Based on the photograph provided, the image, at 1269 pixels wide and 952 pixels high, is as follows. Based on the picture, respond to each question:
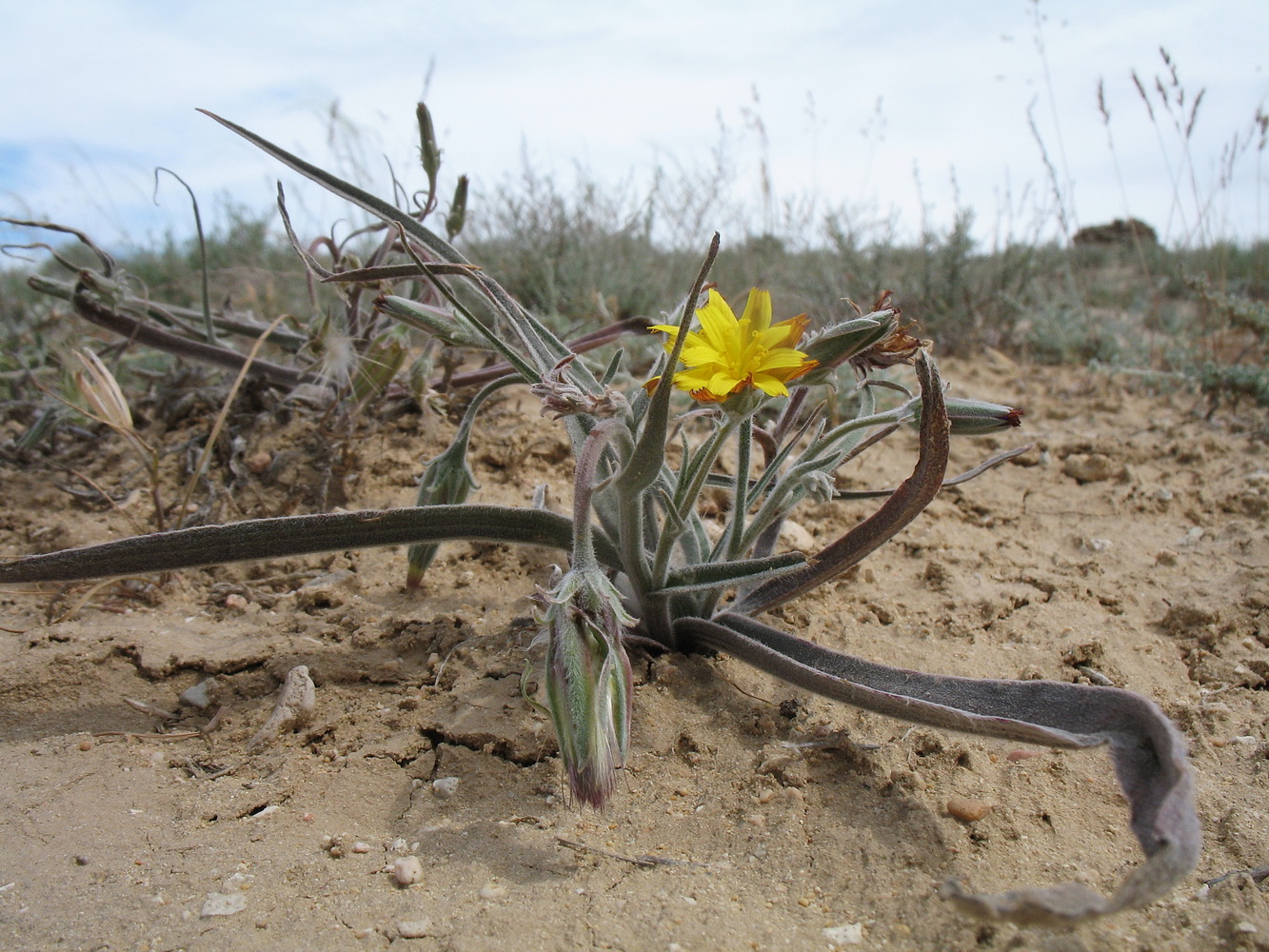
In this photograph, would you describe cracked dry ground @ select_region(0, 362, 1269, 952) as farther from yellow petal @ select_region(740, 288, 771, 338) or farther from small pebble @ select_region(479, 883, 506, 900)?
yellow petal @ select_region(740, 288, 771, 338)

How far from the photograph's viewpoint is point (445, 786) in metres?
1.17

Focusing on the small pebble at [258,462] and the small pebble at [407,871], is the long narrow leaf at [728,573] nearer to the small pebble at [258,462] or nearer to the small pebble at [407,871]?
the small pebble at [407,871]

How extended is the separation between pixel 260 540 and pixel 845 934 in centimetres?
92

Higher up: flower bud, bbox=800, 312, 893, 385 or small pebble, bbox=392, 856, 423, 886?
flower bud, bbox=800, 312, 893, 385

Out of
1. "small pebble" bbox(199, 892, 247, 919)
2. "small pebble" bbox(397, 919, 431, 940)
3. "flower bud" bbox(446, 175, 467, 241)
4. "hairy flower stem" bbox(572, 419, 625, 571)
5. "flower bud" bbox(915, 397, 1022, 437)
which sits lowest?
"small pebble" bbox(199, 892, 247, 919)

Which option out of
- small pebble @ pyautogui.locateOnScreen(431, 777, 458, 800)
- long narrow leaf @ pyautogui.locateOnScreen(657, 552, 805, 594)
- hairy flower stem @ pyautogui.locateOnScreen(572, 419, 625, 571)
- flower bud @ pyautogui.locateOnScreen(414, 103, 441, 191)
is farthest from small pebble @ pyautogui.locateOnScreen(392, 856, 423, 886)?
flower bud @ pyautogui.locateOnScreen(414, 103, 441, 191)

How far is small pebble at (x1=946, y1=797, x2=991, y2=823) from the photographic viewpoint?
42.8 inches

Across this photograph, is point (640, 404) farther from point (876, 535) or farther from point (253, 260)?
point (253, 260)

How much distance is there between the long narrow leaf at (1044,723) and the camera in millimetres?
701

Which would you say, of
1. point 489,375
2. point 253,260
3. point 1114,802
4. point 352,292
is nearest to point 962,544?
point 1114,802

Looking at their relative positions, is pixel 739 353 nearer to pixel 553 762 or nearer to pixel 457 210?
pixel 553 762

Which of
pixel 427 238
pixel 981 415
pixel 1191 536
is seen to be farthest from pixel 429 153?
pixel 1191 536

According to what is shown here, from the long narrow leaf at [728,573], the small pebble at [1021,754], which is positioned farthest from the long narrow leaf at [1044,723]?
the small pebble at [1021,754]

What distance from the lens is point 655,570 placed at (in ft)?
4.26
